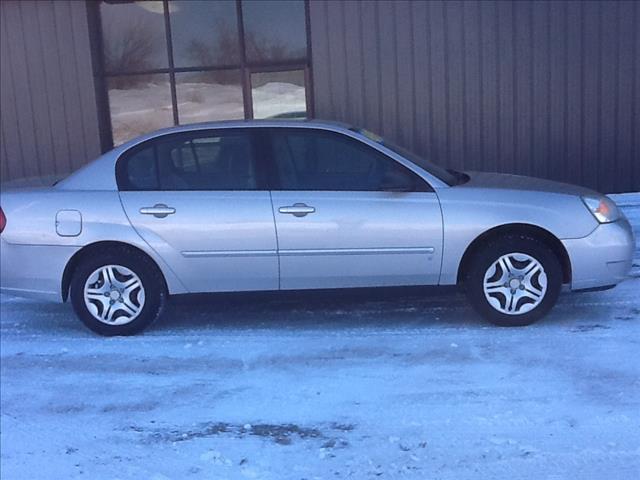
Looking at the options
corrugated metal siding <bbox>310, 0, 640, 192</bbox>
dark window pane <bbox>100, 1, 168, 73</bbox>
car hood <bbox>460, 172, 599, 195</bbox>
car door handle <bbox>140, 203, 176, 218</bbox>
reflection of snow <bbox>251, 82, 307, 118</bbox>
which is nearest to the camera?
car door handle <bbox>140, 203, 176, 218</bbox>

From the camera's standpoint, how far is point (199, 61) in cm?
1034

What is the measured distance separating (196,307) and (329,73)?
435 cm

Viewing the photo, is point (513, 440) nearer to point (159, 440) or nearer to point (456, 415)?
point (456, 415)

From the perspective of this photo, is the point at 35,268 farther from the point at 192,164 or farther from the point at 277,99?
the point at 277,99

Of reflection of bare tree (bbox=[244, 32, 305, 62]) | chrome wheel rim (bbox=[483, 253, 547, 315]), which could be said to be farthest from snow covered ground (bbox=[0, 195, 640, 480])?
reflection of bare tree (bbox=[244, 32, 305, 62])

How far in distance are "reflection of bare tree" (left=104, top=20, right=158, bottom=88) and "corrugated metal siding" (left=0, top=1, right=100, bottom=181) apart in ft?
1.39

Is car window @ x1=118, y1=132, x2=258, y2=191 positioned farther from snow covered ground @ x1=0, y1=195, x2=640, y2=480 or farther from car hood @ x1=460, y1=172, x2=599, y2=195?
car hood @ x1=460, y1=172, x2=599, y2=195

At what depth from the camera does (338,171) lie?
5719 millimetres

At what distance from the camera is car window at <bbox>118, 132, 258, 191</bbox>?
576cm

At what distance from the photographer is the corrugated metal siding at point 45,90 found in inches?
396

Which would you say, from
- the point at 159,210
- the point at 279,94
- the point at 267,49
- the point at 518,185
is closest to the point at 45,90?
the point at 267,49

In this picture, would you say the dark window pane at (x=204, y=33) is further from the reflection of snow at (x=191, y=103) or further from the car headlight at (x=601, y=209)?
the car headlight at (x=601, y=209)

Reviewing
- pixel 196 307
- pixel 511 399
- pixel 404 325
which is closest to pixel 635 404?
pixel 511 399

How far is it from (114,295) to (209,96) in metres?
5.23
